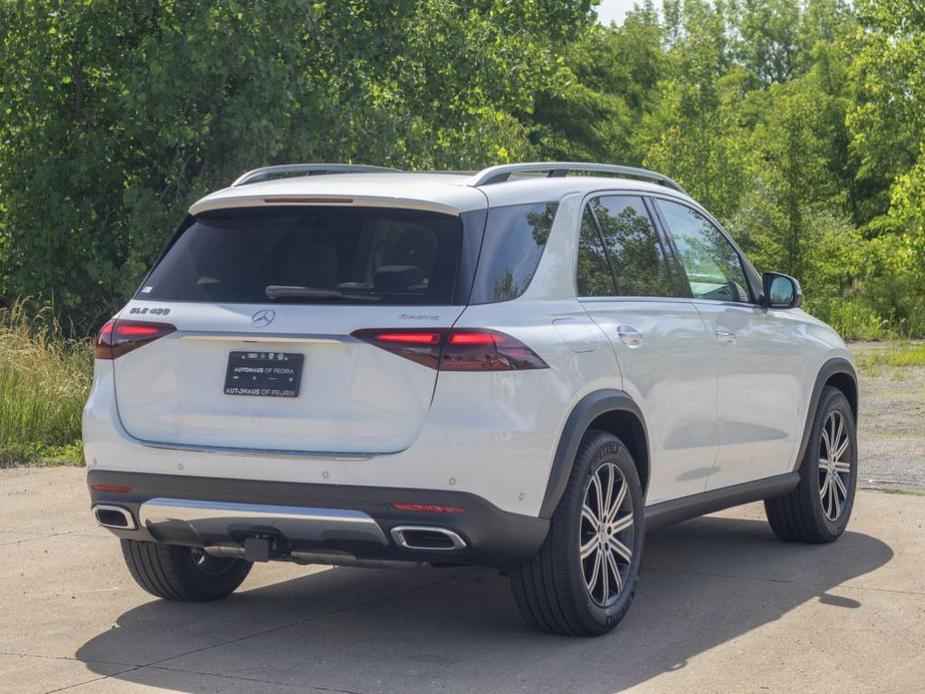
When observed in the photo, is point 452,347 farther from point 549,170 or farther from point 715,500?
point 715,500

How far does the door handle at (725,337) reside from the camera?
7.45 metres

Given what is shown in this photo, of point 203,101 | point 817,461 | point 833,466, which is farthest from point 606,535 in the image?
point 203,101

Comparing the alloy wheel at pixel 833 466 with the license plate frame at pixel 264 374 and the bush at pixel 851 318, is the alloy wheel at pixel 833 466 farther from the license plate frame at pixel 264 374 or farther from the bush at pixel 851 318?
the bush at pixel 851 318

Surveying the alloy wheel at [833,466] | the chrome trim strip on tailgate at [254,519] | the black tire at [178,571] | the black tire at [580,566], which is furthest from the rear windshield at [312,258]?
the alloy wheel at [833,466]

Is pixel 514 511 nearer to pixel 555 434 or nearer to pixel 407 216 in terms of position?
pixel 555 434

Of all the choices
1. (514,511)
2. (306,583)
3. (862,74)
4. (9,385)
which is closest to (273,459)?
(514,511)

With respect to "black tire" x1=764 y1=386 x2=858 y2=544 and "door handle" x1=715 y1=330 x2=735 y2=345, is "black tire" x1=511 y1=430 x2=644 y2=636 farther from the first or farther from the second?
"black tire" x1=764 y1=386 x2=858 y2=544

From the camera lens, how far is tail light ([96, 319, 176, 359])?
6156 millimetres

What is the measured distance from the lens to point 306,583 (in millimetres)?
7605

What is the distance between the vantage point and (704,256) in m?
7.76

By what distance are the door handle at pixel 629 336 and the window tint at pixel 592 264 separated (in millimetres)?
171

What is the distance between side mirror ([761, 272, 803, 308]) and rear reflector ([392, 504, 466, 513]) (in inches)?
114

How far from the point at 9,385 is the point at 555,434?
7.63 m

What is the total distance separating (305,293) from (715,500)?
246 centimetres
